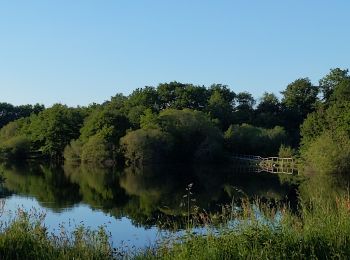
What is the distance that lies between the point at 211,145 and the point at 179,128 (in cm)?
583

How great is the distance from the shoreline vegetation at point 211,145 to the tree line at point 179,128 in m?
0.16

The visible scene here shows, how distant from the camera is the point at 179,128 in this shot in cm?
7862

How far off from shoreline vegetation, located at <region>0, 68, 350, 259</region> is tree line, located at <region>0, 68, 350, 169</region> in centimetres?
16

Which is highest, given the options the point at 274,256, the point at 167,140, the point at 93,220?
the point at 167,140

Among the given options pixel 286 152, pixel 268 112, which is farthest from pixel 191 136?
pixel 268 112

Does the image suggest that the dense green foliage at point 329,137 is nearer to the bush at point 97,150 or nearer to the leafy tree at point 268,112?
the leafy tree at point 268,112

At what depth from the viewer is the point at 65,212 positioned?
27.8m

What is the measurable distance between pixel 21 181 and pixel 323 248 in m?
41.3

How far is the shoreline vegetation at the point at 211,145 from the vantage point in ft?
26.2

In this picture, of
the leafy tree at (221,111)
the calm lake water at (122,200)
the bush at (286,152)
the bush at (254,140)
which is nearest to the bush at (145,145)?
the bush at (254,140)

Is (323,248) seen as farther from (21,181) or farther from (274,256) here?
(21,181)

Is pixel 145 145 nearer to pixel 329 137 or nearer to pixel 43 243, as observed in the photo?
pixel 329 137

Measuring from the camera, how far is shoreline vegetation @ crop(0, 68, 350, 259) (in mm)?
7977

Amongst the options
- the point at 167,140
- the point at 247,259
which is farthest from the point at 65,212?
the point at 167,140
